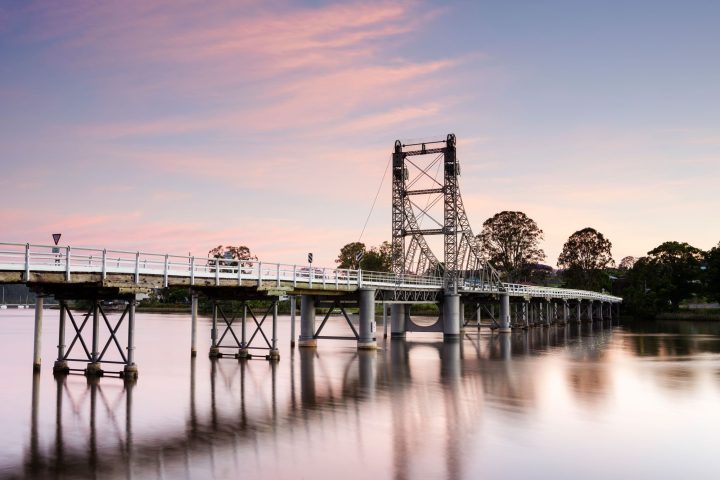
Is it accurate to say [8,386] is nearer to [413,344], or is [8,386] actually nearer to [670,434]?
[670,434]

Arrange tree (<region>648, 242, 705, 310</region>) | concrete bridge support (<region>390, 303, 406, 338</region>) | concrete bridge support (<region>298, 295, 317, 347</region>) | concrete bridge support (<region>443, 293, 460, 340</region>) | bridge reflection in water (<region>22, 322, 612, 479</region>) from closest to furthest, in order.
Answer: bridge reflection in water (<region>22, 322, 612, 479</region>)
concrete bridge support (<region>298, 295, 317, 347</region>)
concrete bridge support (<region>443, 293, 460, 340</region>)
concrete bridge support (<region>390, 303, 406, 338</region>)
tree (<region>648, 242, 705, 310</region>)

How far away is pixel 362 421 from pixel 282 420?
2.87 meters

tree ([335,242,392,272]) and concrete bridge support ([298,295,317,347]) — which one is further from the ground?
tree ([335,242,392,272])

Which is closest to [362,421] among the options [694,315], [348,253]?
[694,315]

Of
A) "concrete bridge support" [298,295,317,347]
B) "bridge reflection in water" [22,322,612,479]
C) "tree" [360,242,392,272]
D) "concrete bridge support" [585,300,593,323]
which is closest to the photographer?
"bridge reflection in water" [22,322,612,479]

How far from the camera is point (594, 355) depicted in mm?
57875

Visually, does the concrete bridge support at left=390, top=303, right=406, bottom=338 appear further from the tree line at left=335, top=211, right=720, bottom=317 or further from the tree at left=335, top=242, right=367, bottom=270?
the tree at left=335, top=242, right=367, bottom=270

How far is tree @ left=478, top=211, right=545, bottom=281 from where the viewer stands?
136 meters

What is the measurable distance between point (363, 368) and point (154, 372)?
12205 millimetres

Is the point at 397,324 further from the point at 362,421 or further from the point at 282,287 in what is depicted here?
the point at 362,421

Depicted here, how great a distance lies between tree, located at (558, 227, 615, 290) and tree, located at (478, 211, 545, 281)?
1834 centimetres

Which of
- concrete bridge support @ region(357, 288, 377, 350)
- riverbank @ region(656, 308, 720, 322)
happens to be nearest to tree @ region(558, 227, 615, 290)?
riverbank @ region(656, 308, 720, 322)

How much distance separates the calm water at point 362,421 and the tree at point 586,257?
10693 centimetres

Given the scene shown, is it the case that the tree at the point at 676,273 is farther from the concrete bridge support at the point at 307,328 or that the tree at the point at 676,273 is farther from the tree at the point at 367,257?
the concrete bridge support at the point at 307,328
